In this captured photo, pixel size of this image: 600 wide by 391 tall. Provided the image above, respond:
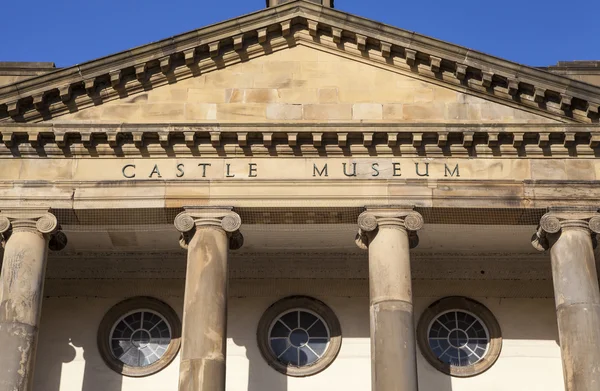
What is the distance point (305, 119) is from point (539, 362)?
28.1ft

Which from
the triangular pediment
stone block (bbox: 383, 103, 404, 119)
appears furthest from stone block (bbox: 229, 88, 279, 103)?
stone block (bbox: 383, 103, 404, 119)

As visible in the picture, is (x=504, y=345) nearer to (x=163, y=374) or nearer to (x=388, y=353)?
(x=388, y=353)

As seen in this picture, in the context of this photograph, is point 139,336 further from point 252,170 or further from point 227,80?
point 227,80

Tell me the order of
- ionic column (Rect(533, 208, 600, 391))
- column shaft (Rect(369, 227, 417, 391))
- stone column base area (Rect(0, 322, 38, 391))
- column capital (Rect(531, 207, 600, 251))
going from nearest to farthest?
column shaft (Rect(369, 227, 417, 391))
ionic column (Rect(533, 208, 600, 391))
stone column base area (Rect(0, 322, 38, 391))
column capital (Rect(531, 207, 600, 251))

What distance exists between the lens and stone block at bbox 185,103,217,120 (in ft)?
77.2

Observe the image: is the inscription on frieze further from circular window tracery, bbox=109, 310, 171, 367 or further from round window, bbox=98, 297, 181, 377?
circular window tracery, bbox=109, 310, 171, 367

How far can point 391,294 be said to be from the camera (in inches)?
843

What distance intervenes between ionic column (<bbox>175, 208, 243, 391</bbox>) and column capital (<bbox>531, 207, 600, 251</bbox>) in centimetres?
669

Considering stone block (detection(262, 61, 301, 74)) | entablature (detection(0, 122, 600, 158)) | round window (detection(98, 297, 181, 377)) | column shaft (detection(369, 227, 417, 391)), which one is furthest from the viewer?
round window (detection(98, 297, 181, 377))

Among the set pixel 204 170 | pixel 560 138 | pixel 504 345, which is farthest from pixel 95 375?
pixel 560 138

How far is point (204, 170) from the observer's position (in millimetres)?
22953

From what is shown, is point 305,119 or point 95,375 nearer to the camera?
point 305,119

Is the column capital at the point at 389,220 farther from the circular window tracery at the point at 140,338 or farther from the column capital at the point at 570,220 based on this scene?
the circular window tracery at the point at 140,338

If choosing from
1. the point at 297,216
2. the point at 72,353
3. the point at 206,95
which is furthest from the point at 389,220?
the point at 72,353
